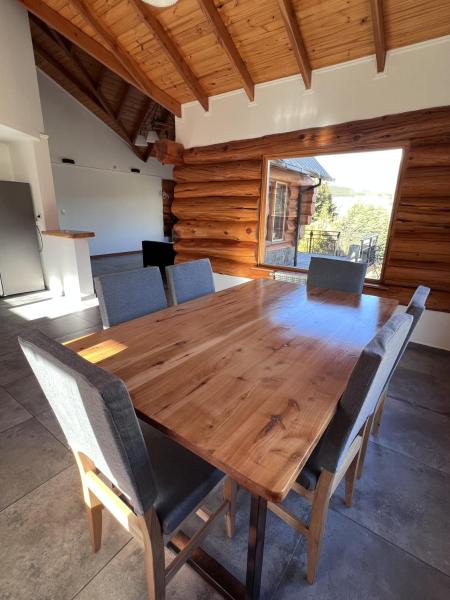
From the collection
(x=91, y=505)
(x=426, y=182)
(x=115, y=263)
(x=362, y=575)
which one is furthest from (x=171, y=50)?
(x=115, y=263)

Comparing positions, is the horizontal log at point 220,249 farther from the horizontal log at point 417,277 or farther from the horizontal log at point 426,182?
the horizontal log at point 426,182

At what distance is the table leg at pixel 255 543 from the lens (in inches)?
34.3

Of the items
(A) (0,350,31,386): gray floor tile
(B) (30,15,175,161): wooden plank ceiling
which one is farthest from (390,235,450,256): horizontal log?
(B) (30,15,175,161): wooden plank ceiling

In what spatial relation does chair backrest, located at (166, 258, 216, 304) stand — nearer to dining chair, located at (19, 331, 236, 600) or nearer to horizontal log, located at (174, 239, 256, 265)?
dining chair, located at (19, 331, 236, 600)

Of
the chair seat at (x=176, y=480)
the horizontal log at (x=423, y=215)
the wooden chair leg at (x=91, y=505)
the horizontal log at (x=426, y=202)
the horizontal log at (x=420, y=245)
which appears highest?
the horizontal log at (x=426, y=202)

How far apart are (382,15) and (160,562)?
3676mm

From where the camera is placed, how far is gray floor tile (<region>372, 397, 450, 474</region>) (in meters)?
Answer: 1.68

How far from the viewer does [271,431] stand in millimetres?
803

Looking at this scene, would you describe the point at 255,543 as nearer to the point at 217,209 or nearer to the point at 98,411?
the point at 98,411

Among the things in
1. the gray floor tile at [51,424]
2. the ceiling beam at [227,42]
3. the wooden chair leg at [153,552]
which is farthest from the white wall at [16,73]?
the wooden chair leg at [153,552]

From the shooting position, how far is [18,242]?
426cm

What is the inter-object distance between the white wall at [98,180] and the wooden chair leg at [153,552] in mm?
8039

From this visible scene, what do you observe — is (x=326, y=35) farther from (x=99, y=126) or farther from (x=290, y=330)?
(x=99, y=126)

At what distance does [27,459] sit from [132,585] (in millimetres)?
953
